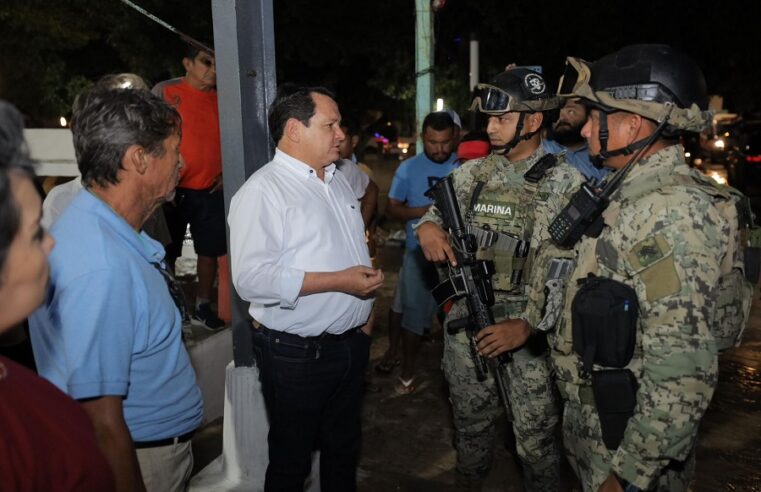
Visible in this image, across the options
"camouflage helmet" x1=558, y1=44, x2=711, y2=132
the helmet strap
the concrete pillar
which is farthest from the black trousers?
the concrete pillar

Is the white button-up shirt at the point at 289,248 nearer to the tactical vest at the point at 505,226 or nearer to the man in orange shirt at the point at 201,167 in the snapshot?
the tactical vest at the point at 505,226

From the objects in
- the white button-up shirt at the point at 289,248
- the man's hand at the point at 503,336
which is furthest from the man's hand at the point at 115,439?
the man's hand at the point at 503,336

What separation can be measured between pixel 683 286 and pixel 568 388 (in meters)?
0.66

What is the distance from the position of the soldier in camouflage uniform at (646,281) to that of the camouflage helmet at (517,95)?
0.84m

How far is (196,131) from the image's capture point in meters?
4.65

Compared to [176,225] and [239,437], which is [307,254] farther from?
[176,225]

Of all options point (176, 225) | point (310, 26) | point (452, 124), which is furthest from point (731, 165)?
point (176, 225)

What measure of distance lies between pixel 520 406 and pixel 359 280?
119cm

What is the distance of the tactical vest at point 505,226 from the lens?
3.24 metres

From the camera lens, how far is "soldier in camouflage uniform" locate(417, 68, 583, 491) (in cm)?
315

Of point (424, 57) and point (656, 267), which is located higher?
point (424, 57)

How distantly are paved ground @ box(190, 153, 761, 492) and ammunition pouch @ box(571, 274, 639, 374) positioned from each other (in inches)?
78.6

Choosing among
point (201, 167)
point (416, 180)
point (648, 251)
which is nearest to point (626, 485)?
point (648, 251)

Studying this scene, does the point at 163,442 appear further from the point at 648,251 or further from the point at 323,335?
the point at 648,251
